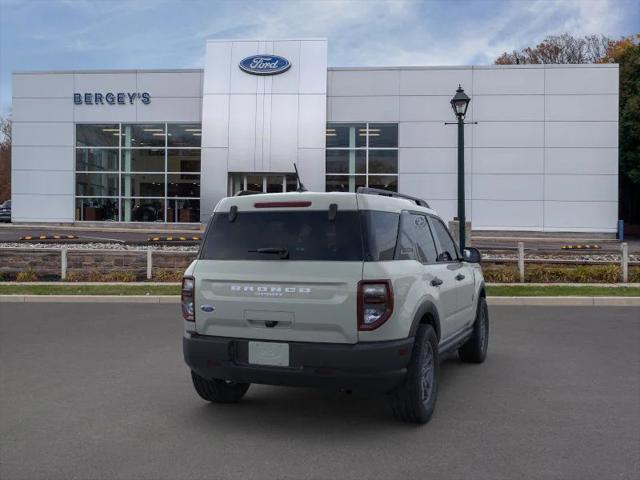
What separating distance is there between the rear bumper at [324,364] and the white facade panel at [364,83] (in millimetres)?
26324

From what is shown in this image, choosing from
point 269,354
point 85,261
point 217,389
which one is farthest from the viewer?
point 85,261

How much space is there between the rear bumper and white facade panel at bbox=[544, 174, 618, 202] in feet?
86.8

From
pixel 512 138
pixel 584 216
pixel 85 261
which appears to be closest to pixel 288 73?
pixel 512 138

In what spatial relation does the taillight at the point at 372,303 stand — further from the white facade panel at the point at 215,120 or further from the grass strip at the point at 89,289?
the white facade panel at the point at 215,120

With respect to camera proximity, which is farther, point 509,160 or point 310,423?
point 509,160

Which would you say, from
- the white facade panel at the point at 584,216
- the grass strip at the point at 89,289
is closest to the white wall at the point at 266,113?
the white facade panel at the point at 584,216

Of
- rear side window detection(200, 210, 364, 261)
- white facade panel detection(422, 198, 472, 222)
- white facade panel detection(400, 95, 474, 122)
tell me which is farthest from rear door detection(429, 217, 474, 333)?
white facade panel detection(400, 95, 474, 122)

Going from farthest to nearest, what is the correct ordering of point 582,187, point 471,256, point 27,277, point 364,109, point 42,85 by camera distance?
point 42,85 → point 364,109 → point 582,187 → point 27,277 → point 471,256

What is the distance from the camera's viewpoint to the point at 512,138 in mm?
28891

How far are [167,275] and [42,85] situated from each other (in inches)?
824

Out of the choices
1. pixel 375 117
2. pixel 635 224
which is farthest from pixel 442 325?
pixel 635 224

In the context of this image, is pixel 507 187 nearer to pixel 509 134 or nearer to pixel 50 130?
pixel 509 134

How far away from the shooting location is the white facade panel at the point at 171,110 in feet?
102

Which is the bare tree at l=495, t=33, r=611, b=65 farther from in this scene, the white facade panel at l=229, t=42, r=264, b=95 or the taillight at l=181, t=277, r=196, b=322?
the taillight at l=181, t=277, r=196, b=322
